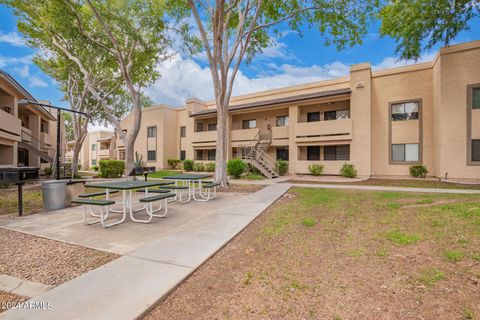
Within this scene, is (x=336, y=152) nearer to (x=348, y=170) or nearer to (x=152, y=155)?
(x=348, y=170)

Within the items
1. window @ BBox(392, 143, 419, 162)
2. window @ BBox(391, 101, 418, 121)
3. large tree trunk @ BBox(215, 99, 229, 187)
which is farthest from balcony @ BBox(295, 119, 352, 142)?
large tree trunk @ BBox(215, 99, 229, 187)

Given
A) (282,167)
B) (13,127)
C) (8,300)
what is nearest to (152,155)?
(13,127)

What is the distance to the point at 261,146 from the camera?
22.8m

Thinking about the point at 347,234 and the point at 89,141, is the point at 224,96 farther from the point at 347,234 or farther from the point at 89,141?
the point at 89,141

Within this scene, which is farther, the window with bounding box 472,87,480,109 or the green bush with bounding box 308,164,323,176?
the green bush with bounding box 308,164,323,176

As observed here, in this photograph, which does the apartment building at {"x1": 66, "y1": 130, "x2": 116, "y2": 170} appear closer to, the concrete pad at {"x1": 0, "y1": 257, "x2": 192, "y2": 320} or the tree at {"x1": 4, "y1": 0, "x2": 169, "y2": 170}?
the tree at {"x1": 4, "y1": 0, "x2": 169, "y2": 170}

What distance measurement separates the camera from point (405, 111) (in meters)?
17.9

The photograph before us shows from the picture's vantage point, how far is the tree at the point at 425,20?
13.7 meters

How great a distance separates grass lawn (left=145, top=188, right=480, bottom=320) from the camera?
8.48 ft

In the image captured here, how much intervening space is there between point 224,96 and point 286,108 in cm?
1061

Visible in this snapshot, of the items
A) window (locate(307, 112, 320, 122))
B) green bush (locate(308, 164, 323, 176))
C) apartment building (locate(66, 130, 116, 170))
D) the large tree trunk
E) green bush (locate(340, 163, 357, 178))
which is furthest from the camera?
apartment building (locate(66, 130, 116, 170))

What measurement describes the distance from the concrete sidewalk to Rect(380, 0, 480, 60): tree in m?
17.4

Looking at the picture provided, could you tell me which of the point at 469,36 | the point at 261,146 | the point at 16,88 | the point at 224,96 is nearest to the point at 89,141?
the point at 16,88

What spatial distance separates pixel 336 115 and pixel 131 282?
69.7ft
